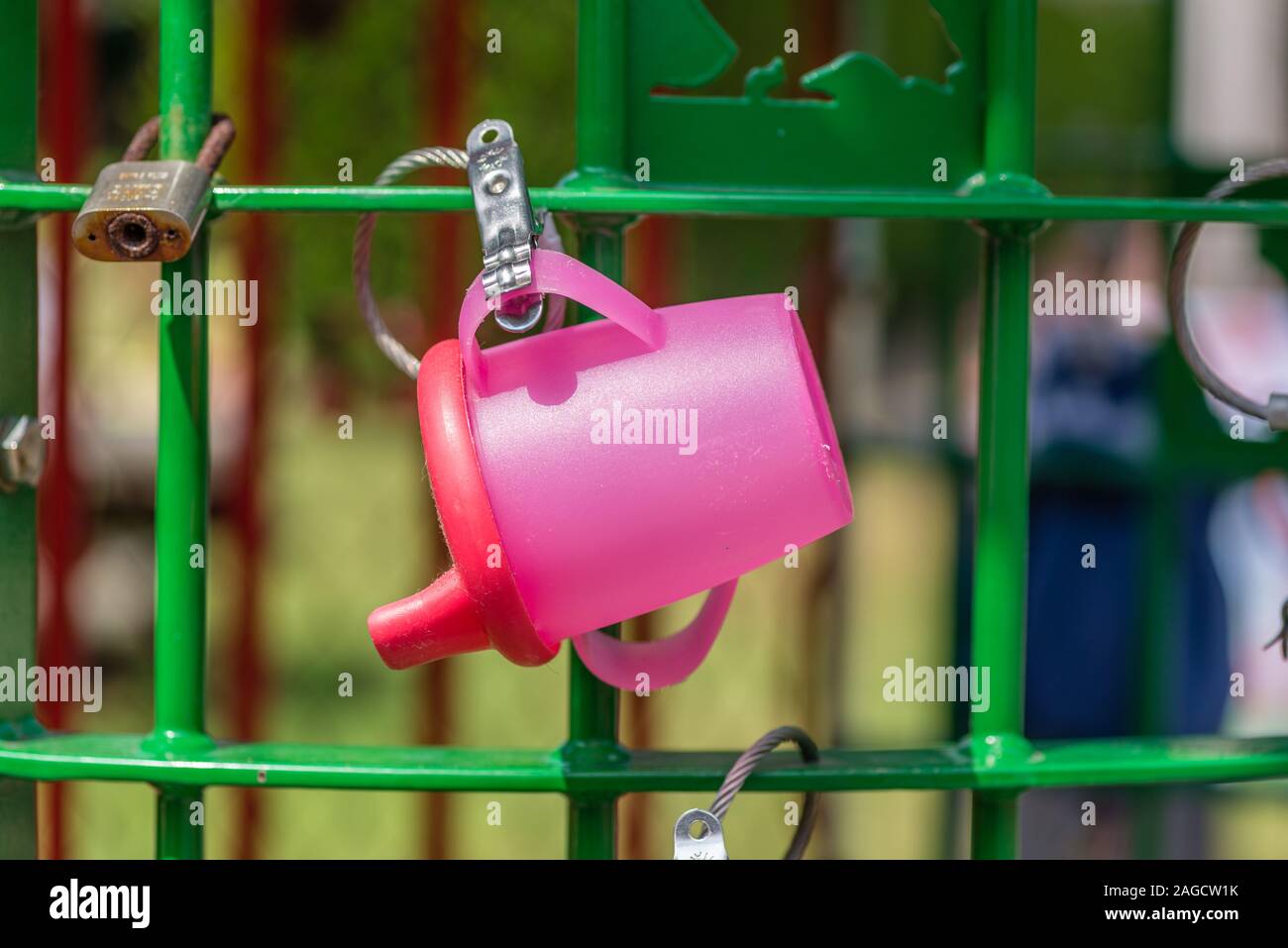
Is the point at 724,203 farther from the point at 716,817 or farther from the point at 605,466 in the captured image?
the point at 716,817

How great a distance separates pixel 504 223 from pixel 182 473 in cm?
29

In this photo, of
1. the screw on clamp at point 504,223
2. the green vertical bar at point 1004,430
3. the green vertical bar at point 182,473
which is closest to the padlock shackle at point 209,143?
the green vertical bar at point 182,473

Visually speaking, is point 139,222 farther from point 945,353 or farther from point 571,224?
point 945,353

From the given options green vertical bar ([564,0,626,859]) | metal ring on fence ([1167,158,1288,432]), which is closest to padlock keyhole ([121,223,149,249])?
green vertical bar ([564,0,626,859])

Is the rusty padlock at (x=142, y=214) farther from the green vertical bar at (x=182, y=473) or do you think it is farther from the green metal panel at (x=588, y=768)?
the green metal panel at (x=588, y=768)

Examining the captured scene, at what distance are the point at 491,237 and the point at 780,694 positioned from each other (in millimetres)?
1684

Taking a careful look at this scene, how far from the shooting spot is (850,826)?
2.47 m

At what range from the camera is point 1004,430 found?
912 mm

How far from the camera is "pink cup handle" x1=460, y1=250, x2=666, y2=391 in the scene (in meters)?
0.78

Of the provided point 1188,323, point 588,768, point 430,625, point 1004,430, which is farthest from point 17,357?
point 1188,323

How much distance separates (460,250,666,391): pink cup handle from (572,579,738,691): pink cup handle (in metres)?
0.17

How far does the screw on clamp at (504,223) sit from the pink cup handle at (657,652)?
0.20 metres

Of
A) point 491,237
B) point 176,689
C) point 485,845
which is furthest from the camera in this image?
point 485,845
